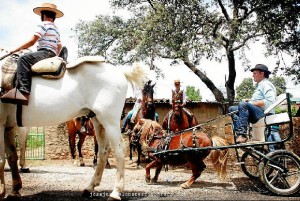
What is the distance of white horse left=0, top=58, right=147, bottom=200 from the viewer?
203 inches

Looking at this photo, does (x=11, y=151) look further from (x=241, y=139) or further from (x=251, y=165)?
(x=251, y=165)

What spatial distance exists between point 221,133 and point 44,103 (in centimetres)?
696

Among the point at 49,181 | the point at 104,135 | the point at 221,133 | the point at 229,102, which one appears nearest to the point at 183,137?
the point at 104,135

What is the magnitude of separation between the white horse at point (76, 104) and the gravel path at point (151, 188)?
507mm

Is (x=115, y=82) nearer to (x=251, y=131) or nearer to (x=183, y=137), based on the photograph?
(x=183, y=137)

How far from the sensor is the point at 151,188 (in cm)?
666

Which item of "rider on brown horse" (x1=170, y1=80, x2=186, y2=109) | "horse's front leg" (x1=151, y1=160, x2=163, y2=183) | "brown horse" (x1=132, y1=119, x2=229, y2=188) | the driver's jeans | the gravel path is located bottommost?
the gravel path

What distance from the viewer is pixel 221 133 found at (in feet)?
35.5

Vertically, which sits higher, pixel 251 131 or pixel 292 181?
pixel 251 131

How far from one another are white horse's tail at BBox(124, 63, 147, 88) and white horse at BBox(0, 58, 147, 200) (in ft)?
0.89

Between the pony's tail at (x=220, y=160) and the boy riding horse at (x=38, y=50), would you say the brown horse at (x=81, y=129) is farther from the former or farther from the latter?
the boy riding horse at (x=38, y=50)

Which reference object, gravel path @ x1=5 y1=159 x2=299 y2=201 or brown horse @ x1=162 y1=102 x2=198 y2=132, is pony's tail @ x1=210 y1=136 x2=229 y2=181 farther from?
brown horse @ x1=162 y1=102 x2=198 y2=132

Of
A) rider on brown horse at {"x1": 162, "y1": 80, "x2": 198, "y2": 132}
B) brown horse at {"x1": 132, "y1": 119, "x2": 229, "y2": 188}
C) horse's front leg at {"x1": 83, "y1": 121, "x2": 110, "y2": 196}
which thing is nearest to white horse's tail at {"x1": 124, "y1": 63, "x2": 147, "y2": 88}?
horse's front leg at {"x1": 83, "y1": 121, "x2": 110, "y2": 196}

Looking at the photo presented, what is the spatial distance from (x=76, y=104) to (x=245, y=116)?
9.61 ft
